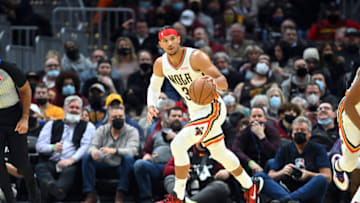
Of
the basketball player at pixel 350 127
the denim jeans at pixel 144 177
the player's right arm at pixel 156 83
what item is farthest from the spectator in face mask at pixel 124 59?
the basketball player at pixel 350 127

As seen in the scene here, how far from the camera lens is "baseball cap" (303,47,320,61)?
1210 centimetres

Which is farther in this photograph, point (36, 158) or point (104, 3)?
point (104, 3)

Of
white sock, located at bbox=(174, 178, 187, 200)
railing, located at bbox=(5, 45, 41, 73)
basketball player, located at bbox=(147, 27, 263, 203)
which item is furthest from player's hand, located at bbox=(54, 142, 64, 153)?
railing, located at bbox=(5, 45, 41, 73)

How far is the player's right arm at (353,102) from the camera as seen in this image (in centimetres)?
664

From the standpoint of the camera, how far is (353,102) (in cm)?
677

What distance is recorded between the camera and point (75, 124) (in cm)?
1023

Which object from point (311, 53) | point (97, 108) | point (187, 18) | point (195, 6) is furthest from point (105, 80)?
point (311, 53)

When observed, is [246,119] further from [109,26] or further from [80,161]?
[109,26]

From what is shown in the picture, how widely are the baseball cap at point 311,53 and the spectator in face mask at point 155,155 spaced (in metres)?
3.28

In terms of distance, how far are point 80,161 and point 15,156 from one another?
6.25 feet

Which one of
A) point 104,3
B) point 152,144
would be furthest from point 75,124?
point 104,3

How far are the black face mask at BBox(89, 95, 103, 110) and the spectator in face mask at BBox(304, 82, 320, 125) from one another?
339cm

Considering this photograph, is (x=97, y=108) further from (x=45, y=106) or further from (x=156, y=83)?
(x=156, y=83)

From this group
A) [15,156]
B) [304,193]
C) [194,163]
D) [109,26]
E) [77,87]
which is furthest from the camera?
[109,26]
